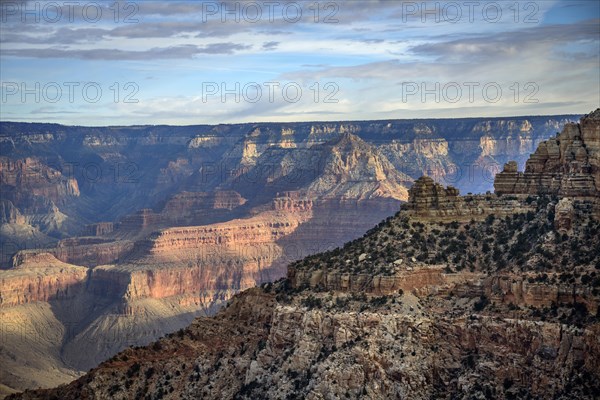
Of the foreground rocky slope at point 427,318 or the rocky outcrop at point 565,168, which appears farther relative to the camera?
the rocky outcrop at point 565,168

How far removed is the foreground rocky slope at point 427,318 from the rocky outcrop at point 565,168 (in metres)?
0.14

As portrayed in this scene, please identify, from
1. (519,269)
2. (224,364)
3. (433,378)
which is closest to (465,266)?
(519,269)

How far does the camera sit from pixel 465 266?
280ft

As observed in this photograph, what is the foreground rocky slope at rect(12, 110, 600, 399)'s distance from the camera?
7606 centimetres

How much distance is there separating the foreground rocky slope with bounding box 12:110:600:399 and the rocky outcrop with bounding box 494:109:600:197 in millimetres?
139

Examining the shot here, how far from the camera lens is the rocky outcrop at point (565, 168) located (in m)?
87.2

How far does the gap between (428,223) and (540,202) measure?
678cm

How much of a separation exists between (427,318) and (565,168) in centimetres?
1643

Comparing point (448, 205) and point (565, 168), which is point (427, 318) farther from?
point (565, 168)

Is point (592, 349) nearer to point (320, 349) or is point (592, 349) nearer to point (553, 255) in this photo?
point (553, 255)

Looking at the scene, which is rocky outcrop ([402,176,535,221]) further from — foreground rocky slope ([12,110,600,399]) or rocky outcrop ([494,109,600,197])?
rocky outcrop ([494,109,600,197])

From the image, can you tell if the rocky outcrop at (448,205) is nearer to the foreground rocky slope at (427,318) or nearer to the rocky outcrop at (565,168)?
the foreground rocky slope at (427,318)

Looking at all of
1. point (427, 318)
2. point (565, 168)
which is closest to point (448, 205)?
point (565, 168)

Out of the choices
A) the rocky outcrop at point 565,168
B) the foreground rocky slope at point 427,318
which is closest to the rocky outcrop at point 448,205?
the foreground rocky slope at point 427,318
